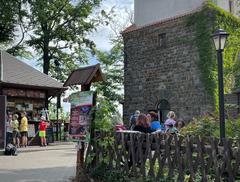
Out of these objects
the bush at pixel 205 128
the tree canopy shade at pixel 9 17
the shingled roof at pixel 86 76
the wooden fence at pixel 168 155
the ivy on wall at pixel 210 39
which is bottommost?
the wooden fence at pixel 168 155

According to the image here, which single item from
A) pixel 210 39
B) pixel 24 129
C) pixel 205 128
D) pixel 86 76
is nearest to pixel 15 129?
pixel 24 129

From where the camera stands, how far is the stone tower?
75.4 ft

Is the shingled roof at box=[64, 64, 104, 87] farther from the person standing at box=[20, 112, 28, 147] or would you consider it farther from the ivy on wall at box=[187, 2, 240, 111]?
the ivy on wall at box=[187, 2, 240, 111]

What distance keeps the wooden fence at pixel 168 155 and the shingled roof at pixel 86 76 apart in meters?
1.36

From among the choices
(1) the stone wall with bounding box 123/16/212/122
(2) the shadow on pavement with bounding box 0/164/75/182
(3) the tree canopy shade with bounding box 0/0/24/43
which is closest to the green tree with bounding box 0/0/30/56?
(3) the tree canopy shade with bounding box 0/0/24/43

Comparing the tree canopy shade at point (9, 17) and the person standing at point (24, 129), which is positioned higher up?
the tree canopy shade at point (9, 17)

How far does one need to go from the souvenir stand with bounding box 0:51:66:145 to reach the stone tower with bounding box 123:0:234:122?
620 cm

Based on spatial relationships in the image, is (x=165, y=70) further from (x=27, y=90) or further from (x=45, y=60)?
(x=45, y=60)

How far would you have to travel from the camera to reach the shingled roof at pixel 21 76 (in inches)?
802

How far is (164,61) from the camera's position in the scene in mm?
24859

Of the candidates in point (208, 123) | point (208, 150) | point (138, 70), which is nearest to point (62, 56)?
point (138, 70)

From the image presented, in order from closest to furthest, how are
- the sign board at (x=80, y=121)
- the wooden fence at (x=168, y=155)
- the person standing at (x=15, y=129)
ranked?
the wooden fence at (x=168, y=155), the sign board at (x=80, y=121), the person standing at (x=15, y=129)

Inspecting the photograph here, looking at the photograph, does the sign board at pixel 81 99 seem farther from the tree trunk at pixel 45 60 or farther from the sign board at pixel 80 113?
the tree trunk at pixel 45 60

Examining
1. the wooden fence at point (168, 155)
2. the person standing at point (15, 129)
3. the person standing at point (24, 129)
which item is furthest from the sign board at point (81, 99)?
the person standing at point (24, 129)
